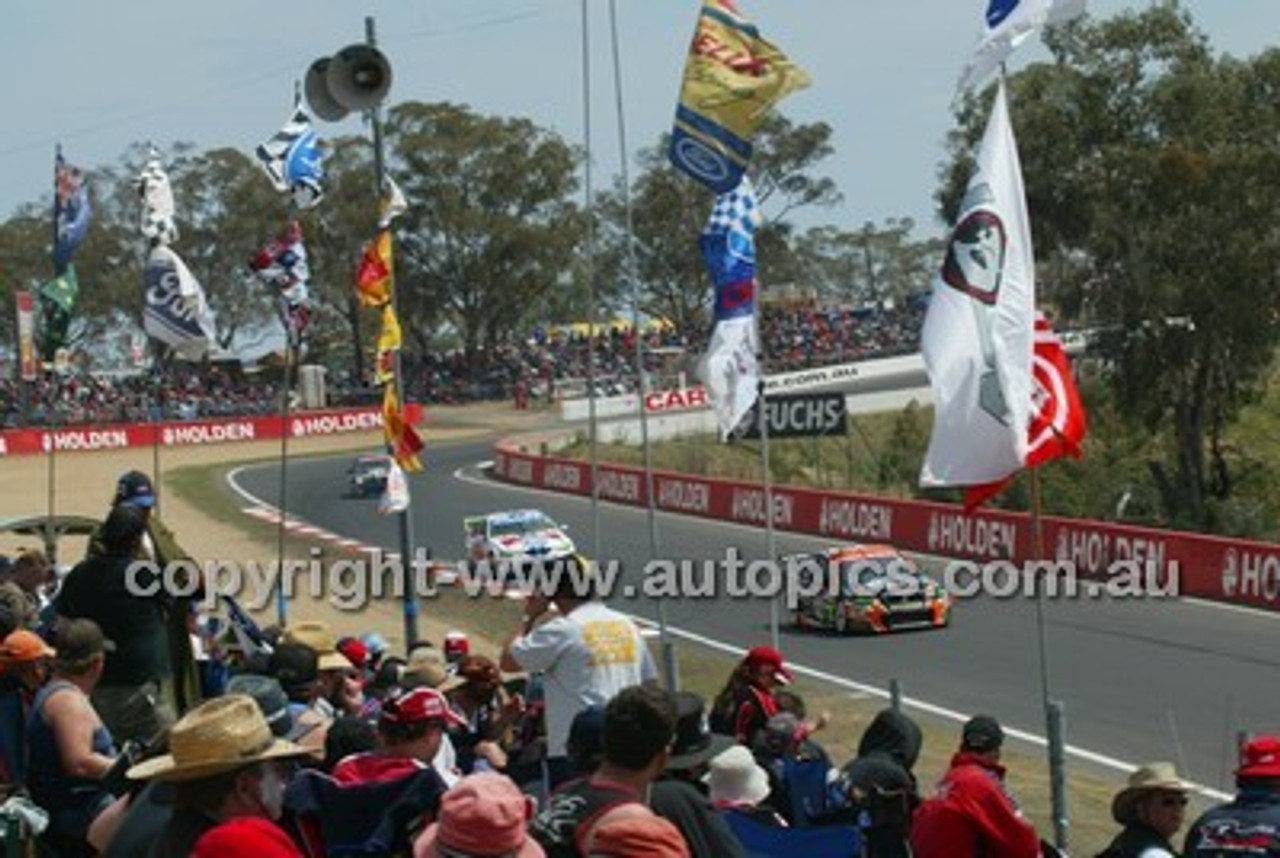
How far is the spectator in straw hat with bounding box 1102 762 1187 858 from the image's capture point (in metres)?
6.93

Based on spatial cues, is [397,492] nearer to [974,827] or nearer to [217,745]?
[974,827]

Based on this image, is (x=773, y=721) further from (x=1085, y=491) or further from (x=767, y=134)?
(x=767, y=134)

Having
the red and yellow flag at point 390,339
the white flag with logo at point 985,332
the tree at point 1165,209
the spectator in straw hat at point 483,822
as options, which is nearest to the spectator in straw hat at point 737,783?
the spectator in straw hat at point 483,822

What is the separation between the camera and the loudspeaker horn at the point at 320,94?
50.4 feet

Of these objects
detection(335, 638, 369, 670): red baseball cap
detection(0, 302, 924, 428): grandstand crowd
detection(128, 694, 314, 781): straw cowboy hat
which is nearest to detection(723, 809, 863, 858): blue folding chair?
detection(128, 694, 314, 781): straw cowboy hat

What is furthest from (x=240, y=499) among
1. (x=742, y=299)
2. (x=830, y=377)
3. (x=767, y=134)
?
(x=767, y=134)

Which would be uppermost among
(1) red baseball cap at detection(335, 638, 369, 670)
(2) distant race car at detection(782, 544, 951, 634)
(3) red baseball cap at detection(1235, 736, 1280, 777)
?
(3) red baseball cap at detection(1235, 736, 1280, 777)

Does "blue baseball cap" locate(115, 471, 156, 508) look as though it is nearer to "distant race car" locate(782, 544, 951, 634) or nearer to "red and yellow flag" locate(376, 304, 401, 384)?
"red and yellow flag" locate(376, 304, 401, 384)

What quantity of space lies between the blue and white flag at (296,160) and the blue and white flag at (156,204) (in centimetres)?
189

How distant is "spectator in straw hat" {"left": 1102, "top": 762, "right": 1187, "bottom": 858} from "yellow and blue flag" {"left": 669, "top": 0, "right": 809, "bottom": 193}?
1021 centimetres

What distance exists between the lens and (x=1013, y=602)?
31.4 meters

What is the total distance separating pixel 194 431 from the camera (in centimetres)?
7612

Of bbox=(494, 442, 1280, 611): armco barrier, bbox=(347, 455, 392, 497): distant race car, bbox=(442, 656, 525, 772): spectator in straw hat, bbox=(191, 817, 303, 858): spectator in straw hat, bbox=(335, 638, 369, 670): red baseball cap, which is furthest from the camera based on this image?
bbox=(347, 455, 392, 497): distant race car

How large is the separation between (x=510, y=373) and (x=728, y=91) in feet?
257
